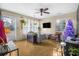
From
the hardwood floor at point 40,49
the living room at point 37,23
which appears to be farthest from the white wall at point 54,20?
the hardwood floor at point 40,49

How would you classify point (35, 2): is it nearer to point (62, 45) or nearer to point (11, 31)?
point (11, 31)

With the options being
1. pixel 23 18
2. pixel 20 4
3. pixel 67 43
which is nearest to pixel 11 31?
pixel 23 18

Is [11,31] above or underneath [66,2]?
underneath

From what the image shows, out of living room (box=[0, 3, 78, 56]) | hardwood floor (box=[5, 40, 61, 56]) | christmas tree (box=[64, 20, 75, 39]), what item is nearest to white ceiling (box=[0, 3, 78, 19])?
living room (box=[0, 3, 78, 56])

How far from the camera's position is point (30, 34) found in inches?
99.7

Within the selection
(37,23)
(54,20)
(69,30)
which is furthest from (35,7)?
(69,30)

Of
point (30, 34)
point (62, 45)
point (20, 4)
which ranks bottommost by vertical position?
point (62, 45)

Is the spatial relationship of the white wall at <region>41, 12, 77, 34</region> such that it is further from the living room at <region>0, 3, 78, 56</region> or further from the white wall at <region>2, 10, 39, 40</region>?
the white wall at <region>2, 10, 39, 40</region>

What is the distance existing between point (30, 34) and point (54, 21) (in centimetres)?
52

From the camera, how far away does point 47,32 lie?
251cm

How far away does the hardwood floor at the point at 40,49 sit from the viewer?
8.16ft

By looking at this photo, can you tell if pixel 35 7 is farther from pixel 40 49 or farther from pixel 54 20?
pixel 40 49

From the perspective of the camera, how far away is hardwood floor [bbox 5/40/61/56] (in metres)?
2.49

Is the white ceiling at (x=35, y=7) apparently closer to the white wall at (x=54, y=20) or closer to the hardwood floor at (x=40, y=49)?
the white wall at (x=54, y=20)
